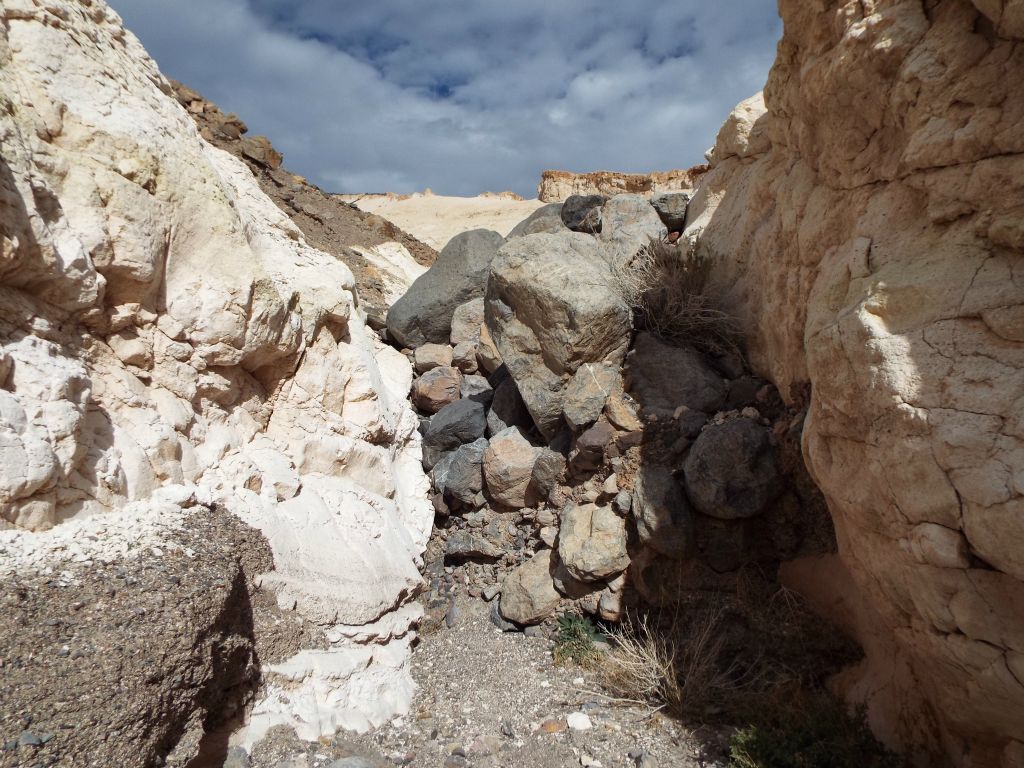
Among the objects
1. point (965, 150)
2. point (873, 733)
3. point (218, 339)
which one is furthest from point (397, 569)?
point (965, 150)

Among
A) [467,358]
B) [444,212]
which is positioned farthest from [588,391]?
[444,212]

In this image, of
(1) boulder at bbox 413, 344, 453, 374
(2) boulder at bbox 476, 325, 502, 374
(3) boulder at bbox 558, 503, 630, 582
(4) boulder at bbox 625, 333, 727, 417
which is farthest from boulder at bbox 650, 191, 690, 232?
(3) boulder at bbox 558, 503, 630, 582

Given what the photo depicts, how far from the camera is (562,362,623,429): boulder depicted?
4.01 metres

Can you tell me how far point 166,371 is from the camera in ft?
10.3

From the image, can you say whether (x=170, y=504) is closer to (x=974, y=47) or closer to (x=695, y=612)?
(x=695, y=612)

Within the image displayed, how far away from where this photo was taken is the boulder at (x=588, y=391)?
13.1 feet

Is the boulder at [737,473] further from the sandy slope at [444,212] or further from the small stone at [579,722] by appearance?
the sandy slope at [444,212]

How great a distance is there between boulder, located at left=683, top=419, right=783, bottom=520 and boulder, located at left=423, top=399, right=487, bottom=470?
6.47ft

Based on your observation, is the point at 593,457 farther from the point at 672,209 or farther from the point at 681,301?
the point at 672,209

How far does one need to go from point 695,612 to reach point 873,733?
3.23ft

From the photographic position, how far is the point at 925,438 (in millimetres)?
1997

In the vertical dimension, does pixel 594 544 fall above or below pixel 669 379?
below

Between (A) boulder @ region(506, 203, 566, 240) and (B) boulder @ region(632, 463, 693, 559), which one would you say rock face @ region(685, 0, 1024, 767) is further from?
(A) boulder @ region(506, 203, 566, 240)

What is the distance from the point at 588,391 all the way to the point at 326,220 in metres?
6.79
